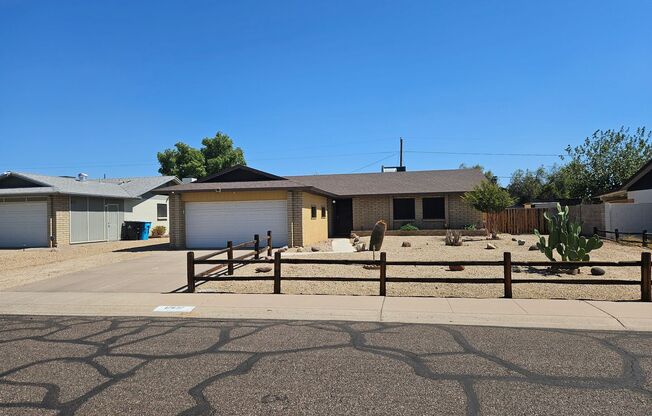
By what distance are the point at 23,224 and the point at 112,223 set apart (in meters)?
4.98

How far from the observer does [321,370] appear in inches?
203

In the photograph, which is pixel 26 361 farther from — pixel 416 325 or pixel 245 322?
pixel 416 325

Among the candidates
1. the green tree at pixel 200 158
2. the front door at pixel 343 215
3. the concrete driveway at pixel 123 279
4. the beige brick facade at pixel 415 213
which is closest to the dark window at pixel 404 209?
the beige brick facade at pixel 415 213

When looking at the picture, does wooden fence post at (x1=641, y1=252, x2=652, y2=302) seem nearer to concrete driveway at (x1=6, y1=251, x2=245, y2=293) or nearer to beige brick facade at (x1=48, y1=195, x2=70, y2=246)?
concrete driveway at (x1=6, y1=251, x2=245, y2=293)

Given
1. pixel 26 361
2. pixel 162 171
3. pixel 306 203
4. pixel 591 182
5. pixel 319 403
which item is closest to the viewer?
pixel 319 403

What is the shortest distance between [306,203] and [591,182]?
1426 inches

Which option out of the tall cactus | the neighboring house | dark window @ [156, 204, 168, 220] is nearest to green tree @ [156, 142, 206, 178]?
dark window @ [156, 204, 168, 220]

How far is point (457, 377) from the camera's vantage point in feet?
16.1

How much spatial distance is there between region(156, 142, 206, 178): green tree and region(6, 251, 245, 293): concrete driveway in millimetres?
37996

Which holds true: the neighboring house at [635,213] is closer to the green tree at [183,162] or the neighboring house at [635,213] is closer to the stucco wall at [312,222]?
the stucco wall at [312,222]

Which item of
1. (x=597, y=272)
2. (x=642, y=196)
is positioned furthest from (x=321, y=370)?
(x=642, y=196)

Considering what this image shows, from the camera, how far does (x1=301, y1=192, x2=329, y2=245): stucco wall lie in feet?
71.1

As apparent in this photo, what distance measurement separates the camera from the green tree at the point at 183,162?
5288 centimetres

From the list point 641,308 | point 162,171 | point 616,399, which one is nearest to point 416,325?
point 616,399
